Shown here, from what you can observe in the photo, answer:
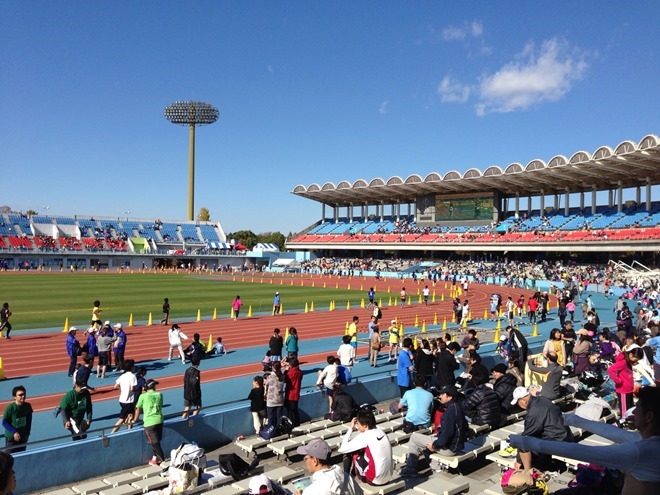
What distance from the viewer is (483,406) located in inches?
358

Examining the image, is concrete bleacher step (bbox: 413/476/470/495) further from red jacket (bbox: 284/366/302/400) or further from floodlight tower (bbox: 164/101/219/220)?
floodlight tower (bbox: 164/101/219/220)

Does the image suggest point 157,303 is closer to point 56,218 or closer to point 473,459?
point 473,459

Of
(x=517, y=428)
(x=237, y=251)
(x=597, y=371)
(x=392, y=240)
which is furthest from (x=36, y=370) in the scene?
(x=237, y=251)

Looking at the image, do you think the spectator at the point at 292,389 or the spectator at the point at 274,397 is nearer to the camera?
the spectator at the point at 274,397

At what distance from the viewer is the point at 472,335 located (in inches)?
531

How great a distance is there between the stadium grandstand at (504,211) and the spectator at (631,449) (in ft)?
169

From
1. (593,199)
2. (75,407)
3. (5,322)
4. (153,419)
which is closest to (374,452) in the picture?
(153,419)

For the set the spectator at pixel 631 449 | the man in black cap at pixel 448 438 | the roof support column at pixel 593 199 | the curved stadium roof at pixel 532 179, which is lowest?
the man in black cap at pixel 448 438

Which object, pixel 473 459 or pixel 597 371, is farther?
pixel 597 371

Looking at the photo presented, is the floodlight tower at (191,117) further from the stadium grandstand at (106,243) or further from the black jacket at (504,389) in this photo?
the black jacket at (504,389)

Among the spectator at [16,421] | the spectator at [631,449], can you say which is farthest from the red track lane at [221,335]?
the spectator at [631,449]

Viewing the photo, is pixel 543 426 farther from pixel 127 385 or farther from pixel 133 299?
pixel 133 299

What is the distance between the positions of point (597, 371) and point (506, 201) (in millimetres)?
66001

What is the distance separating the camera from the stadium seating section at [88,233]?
74812mm
